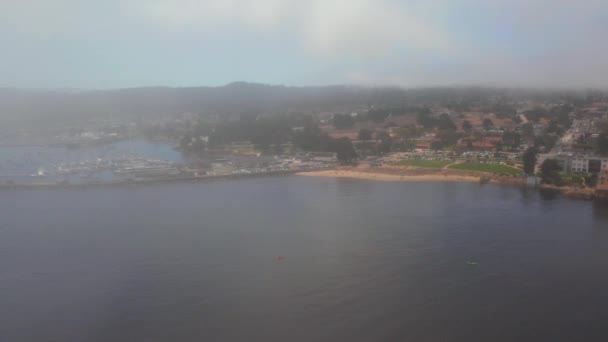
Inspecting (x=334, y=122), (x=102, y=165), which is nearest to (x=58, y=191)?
(x=102, y=165)

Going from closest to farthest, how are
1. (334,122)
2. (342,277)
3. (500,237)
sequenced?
(342,277), (500,237), (334,122)

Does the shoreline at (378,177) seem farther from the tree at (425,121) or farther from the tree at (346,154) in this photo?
the tree at (425,121)

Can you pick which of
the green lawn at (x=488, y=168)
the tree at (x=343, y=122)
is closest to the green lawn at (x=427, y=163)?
the green lawn at (x=488, y=168)

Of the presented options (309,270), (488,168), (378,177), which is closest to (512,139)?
(488,168)

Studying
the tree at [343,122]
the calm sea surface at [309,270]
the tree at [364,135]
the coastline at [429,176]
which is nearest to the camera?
the calm sea surface at [309,270]

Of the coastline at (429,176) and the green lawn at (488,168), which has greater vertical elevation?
the green lawn at (488,168)

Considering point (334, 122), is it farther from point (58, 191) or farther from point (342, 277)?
point (342, 277)
